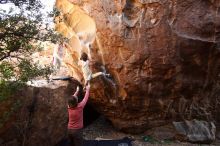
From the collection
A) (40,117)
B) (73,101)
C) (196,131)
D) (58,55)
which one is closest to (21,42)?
(73,101)

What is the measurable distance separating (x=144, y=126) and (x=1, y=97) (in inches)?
181

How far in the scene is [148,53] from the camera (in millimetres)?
8953

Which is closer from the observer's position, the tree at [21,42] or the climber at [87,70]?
the tree at [21,42]

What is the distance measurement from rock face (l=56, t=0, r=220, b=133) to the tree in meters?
1.60

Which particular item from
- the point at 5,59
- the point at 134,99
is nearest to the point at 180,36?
the point at 134,99

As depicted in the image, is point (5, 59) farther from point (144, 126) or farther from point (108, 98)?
point (144, 126)

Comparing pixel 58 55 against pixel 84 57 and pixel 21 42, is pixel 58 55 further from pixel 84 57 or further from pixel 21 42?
pixel 21 42

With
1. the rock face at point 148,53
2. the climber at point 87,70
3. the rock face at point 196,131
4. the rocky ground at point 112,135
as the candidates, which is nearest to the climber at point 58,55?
the rock face at point 148,53

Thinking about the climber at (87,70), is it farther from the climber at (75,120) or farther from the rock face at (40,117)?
the climber at (75,120)

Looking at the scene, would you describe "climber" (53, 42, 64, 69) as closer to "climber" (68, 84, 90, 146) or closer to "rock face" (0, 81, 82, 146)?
"rock face" (0, 81, 82, 146)

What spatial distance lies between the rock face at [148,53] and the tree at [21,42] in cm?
160

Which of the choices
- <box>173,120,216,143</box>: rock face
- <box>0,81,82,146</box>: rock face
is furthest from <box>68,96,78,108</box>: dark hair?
<box>173,120,216,143</box>: rock face

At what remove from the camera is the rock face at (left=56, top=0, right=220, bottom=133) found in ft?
29.0

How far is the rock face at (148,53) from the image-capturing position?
884cm
